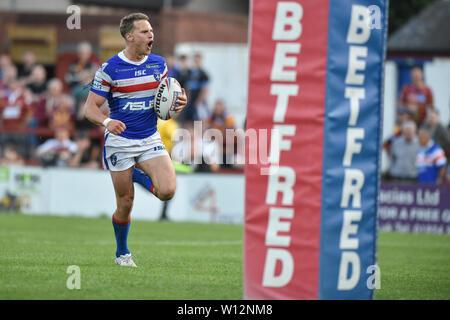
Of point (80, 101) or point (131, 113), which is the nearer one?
point (131, 113)

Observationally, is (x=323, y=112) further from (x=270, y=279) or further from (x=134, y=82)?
(x=134, y=82)

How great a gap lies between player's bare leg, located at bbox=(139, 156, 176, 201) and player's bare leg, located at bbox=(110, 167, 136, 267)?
0.64 ft

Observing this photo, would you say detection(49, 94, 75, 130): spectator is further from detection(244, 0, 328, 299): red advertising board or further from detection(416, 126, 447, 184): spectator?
detection(244, 0, 328, 299): red advertising board

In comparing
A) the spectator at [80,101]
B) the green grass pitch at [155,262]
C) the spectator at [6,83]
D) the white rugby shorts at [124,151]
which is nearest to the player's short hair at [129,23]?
the white rugby shorts at [124,151]

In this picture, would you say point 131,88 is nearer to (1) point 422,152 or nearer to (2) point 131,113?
(2) point 131,113

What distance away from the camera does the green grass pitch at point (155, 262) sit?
7559 millimetres

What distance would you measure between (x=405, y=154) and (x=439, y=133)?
876 mm

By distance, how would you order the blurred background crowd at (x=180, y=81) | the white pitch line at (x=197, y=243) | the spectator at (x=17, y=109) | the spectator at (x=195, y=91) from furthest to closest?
the spectator at (x=17, y=109) < the spectator at (x=195, y=91) < the blurred background crowd at (x=180, y=81) < the white pitch line at (x=197, y=243)

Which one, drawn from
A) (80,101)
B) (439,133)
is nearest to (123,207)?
(439,133)

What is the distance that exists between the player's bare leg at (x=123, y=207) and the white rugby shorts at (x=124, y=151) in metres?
0.08

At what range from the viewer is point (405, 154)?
763 inches

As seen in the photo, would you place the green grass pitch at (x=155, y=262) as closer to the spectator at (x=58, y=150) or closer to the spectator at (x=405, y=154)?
the spectator at (x=405, y=154)
